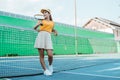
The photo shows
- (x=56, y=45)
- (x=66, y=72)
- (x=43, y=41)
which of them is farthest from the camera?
(x=56, y=45)

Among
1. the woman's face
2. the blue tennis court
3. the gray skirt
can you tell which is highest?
the woman's face

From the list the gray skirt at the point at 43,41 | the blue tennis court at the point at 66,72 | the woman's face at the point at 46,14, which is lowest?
the blue tennis court at the point at 66,72

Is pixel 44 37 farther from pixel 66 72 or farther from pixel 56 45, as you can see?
pixel 56 45

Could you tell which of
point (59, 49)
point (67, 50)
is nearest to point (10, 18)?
point (59, 49)

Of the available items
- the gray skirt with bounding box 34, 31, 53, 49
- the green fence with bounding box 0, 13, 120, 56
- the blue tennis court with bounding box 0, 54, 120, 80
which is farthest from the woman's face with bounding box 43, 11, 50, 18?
the green fence with bounding box 0, 13, 120, 56

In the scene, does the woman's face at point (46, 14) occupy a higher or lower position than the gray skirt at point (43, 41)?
higher

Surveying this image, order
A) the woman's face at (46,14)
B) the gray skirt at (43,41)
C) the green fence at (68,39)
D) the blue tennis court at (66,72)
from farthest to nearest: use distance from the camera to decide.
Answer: the green fence at (68,39)
the woman's face at (46,14)
the gray skirt at (43,41)
the blue tennis court at (66,72)

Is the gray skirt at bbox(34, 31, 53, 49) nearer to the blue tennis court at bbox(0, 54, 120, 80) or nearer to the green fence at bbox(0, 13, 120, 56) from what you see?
the blue tennis court at bbox(0, 54, 120, 80)

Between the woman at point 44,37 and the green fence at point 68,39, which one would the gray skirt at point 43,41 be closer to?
the woman at point 44,37

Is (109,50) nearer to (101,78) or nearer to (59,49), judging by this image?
(59,49)

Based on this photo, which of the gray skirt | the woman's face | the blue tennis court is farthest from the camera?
the woman's face

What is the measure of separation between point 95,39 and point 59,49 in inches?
341

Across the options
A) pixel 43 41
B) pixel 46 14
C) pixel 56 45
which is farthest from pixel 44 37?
pixel 56 45

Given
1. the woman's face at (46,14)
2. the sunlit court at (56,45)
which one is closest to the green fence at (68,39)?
the sunlit court at (56,45)
